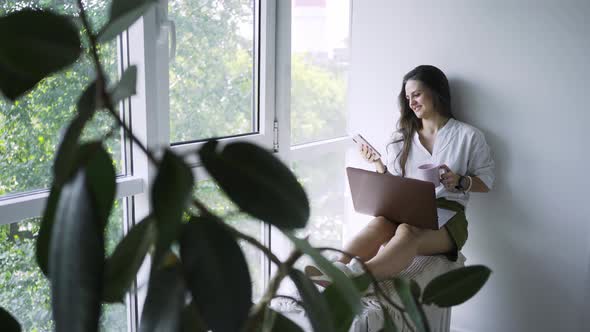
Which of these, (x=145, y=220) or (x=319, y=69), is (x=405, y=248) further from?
(x=145, y=220)

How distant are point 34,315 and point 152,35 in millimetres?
994

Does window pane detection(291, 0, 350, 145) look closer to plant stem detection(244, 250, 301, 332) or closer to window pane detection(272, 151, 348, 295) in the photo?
window pane detection(272, 151, 348, 295)

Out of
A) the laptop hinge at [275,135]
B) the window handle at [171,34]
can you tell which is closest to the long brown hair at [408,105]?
the laptop hinge at [275,135]

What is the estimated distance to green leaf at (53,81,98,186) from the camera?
1.61 ft

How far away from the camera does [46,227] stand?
21.5 inches

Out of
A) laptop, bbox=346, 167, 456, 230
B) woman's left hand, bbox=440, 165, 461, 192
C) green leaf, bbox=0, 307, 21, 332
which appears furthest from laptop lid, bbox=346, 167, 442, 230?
green leaf, bbox=0, 307, 21, 332

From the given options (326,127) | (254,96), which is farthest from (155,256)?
(326,127)

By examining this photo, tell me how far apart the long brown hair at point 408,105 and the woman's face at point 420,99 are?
17 millimetres

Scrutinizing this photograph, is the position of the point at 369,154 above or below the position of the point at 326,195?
above

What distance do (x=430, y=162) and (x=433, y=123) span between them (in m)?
0.20

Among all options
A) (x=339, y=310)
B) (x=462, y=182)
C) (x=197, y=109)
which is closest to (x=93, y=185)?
(x=339, y=310)

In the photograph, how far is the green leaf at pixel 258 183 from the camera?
530mm

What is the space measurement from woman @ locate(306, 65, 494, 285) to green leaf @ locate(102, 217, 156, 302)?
2.02 meters

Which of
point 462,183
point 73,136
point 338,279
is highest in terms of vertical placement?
point 73,136
